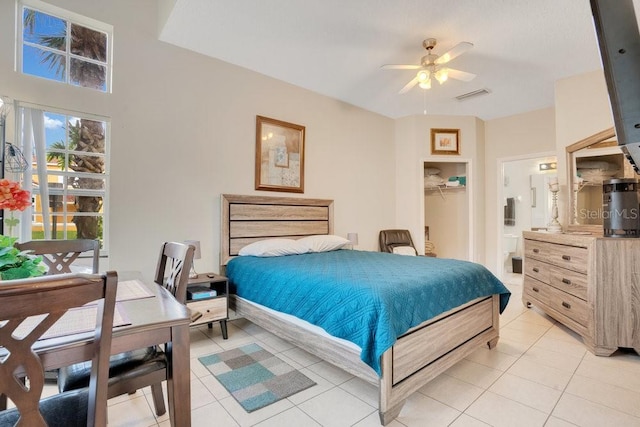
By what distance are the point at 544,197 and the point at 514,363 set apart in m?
4.73

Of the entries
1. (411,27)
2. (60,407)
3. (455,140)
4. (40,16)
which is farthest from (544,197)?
(40,16)

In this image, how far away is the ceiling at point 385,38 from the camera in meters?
2.49

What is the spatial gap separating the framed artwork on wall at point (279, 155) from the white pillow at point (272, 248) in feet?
2.45

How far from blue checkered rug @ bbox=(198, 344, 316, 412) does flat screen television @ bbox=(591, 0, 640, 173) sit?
6.74 ft

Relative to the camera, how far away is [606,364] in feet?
7.74

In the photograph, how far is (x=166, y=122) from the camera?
302cm

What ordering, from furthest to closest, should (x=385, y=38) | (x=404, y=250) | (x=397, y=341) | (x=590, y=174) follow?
(x=404, y=250) → (x=590, y=174) → (x=385, y=38) → (x=397, y=341)

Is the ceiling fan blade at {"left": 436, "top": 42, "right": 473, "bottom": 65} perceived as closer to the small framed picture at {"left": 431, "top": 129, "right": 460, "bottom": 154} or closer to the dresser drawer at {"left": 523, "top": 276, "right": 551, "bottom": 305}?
the small framed picture at {"left": 431, "top": 129, "right": 460, "bottom": 154}

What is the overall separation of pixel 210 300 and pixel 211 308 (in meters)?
0.07

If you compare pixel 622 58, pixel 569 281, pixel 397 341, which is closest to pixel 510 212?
pixel 569 281

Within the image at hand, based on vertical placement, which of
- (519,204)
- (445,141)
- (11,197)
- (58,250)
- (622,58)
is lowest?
(58,250)

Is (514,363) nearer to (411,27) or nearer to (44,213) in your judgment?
Result: (411,27)

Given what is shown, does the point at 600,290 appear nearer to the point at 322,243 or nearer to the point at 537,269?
the point at 537,269

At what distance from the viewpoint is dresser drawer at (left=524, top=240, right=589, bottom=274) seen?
2746mm
